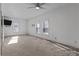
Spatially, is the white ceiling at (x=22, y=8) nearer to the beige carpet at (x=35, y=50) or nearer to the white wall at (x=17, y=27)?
the beige carpet at (x=35, y=50)

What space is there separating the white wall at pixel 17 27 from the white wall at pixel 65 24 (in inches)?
200

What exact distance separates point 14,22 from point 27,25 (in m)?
1.80

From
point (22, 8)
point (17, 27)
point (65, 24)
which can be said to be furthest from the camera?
point (17, 27)

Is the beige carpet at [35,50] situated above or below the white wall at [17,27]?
below

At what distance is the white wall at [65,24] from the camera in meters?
3.36

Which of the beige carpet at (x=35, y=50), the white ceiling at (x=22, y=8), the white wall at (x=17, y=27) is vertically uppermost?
the white ceiling at (x=22, y=8)

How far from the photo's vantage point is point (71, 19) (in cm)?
357

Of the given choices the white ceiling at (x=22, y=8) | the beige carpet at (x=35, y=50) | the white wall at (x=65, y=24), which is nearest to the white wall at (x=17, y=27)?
the white ceiling at (x=22, y=8)

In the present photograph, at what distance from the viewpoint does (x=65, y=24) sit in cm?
395

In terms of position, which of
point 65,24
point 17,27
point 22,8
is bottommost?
point 17,27

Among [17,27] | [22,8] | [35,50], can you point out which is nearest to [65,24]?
[35,50]

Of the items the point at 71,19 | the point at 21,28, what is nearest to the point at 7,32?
the point at 21,28

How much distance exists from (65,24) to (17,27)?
6641mm

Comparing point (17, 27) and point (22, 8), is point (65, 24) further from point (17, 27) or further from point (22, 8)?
point (17, 27)
